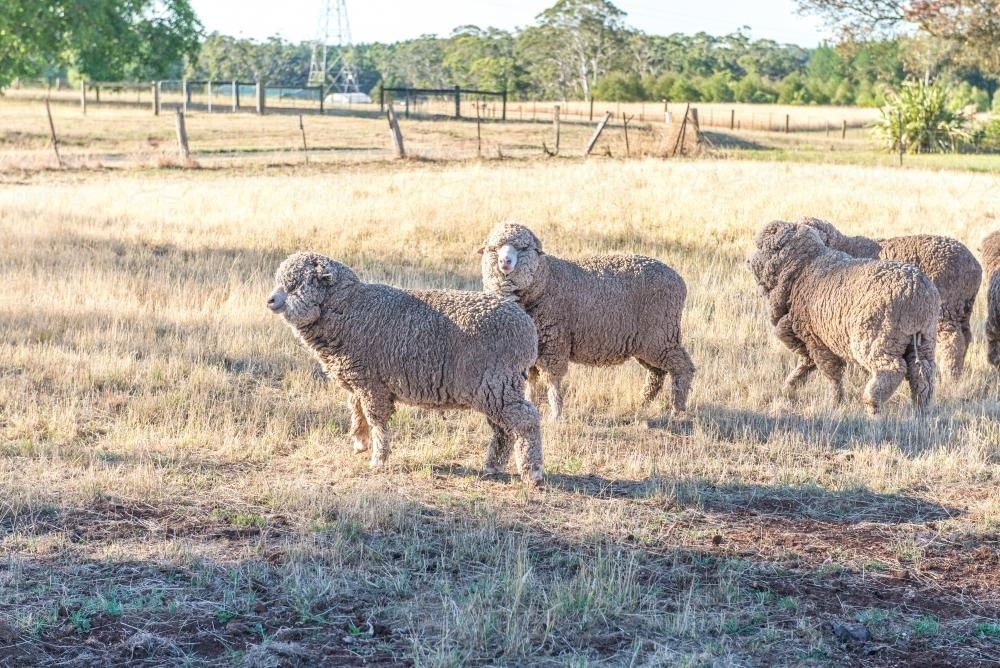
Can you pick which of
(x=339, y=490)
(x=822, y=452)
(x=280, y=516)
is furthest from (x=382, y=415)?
(x=822, y=452)

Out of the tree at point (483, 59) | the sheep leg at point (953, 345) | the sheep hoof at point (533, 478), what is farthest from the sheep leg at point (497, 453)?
the tree at point (483, 59)

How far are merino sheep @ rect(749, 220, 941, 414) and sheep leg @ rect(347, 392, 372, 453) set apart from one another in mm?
3729

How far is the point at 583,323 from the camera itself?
8516mm

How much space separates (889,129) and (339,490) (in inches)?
1494

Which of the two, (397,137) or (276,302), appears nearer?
(276,302)

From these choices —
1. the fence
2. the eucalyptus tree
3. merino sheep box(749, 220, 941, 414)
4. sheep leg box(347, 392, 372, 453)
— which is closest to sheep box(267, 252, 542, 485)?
sheep leg box(347, 392, 372, 453)

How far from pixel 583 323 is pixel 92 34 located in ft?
128

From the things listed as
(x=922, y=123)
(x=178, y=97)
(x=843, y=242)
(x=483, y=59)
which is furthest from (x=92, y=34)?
(x=483, y=59)

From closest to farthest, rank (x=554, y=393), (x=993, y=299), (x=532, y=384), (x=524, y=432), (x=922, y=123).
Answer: (x=524, y=432) < (x=554, y=393) < (x=532, y=384) < (x=993, y=299) < (x=922, y=123)

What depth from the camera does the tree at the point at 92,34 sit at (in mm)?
40688

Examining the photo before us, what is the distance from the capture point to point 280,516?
6535mm

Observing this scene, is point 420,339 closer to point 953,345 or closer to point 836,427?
point 836,427

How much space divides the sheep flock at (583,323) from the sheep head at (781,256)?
1cm

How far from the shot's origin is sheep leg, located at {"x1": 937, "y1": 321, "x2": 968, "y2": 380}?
33.0 feet
